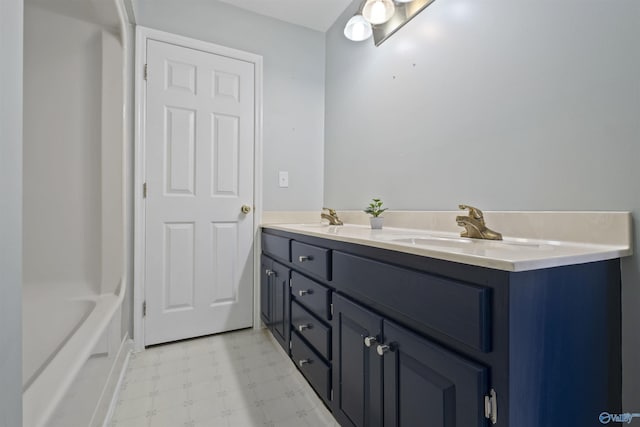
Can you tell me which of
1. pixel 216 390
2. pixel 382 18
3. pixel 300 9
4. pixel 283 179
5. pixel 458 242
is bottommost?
pixel 216 390

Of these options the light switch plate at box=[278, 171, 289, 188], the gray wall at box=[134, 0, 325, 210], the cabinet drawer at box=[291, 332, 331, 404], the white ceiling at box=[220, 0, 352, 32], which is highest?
the white ceiling at box=[220, 0, 352, 32]

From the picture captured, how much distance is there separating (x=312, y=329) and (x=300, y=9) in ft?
7.00

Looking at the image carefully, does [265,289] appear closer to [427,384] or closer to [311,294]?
[311,294]

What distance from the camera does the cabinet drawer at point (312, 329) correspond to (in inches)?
45.5

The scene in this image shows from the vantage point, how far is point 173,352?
69.6 inches

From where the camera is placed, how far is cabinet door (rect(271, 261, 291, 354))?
1.57m

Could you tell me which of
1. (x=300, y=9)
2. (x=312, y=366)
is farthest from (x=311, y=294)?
(x=300, y=9)

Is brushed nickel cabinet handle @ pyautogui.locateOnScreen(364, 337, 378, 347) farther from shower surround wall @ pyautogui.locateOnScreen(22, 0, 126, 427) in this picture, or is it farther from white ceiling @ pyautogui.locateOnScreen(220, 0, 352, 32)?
white ceiling @ pyautogui.locateOnScreen(220, 0, 352, 32)

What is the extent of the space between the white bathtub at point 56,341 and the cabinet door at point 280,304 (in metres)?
0.79

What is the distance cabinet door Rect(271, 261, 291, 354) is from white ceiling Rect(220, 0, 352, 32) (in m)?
1.79

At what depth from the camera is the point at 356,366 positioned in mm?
969

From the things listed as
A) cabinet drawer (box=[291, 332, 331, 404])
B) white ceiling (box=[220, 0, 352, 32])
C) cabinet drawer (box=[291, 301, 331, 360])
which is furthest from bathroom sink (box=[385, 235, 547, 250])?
white ceiling (box=[220, 0, 352, 32])

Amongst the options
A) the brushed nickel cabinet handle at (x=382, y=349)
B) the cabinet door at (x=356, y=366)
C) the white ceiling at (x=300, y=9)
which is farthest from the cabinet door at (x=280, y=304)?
the white ceiling at (x=300, y=9)

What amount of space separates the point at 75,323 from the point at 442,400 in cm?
151
